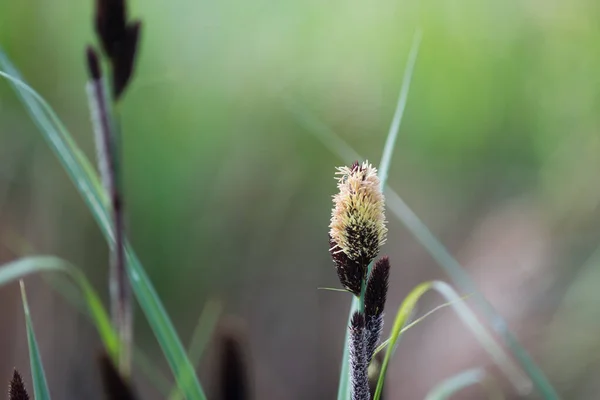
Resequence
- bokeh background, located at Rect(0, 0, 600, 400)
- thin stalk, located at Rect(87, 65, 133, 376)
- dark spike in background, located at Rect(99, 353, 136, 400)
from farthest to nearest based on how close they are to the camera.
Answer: bokeh background, located at Rect(0, 0, 600, 400)
thin stalk, located at Rect(87, 65, 133, 376)
dark spike in background, located at Rect(99, 353, 136, 400)

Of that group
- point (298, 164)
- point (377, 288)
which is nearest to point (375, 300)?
point (377, 288)

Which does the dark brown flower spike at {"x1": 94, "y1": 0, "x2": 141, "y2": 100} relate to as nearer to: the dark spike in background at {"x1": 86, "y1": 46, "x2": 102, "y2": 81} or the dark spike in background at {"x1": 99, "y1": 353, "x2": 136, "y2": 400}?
the dark spike in background at {"x1": 86, "y1": 46, "x2": 102, "y2": 81}

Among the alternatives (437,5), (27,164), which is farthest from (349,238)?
(437,5)

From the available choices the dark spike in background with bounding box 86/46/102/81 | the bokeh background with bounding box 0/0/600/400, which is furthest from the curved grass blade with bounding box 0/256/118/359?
the bokeh background with bounding box 0/0/600/400

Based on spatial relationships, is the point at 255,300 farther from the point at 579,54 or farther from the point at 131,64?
the point at 131,64

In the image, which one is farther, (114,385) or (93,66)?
(93,66)

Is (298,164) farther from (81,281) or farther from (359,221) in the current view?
(359,221)

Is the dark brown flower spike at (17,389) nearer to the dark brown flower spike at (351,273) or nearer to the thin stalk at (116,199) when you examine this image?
the thin stalk at (116,199)
